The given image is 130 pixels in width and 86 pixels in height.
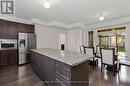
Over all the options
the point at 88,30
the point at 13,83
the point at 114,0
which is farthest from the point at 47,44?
the point at 114,0

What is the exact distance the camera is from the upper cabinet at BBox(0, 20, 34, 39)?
439 cm

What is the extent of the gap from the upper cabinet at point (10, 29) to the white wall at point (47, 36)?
2.62ft

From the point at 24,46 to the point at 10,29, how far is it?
1100mm

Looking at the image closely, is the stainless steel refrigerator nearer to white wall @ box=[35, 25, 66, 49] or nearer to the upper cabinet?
the upper cabinet

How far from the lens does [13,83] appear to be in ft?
8.29

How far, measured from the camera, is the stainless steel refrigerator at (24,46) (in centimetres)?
459

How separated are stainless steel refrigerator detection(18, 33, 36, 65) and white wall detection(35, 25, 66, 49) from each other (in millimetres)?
701

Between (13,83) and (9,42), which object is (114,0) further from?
(9,42)

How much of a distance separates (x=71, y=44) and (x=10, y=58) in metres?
4.53

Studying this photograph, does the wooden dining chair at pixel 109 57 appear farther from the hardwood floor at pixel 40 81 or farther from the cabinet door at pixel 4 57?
the cabinet door at pixel 4 57

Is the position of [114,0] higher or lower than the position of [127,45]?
higher

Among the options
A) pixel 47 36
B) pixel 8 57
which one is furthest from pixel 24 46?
pixel 47 36

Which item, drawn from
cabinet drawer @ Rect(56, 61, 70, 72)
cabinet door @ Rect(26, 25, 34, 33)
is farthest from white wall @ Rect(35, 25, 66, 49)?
cabinet drawer @ Rect(56, 61, 70, 72)

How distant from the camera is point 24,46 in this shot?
4742mm
